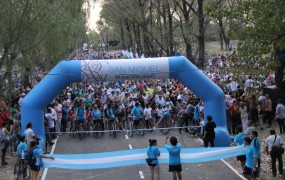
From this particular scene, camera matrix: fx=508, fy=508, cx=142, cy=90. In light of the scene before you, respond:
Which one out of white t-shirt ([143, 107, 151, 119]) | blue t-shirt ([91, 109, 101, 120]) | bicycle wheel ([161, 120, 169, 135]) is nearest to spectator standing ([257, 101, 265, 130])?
bicycle wheel ([161, 120, 169, 135])

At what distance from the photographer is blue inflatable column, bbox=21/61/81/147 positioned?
61.0ft

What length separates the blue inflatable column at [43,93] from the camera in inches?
732

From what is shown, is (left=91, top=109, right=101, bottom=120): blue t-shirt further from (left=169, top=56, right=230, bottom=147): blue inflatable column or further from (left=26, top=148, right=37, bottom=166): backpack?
(left=26, top=148, right=37, bottom=166): backpack

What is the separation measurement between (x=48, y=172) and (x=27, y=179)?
4.90 feet

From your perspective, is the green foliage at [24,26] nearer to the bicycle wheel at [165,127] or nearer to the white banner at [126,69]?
the white banner at [126,69]

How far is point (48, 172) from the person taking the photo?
16125 mm

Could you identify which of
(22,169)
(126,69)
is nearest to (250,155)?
(22,169)

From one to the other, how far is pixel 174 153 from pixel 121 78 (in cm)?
645

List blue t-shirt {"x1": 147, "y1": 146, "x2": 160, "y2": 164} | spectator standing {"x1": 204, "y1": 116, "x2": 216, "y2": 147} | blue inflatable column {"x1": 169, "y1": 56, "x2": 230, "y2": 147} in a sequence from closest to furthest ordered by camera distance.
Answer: blue t-shirt {"x1": 147, "y1": 146, "x2": 160, "y2": 164}, spectator standing {"x1": 204, "y1": 116, "x2": 216, "y2": 147}, blue inflatable column {"x1": 169, "y1": 56, "x2": 230, "y2": 147}

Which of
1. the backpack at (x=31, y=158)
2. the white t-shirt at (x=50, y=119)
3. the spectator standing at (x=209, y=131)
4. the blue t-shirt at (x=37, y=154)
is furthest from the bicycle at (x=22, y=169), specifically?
the spectator standing at (x=209, y=131)

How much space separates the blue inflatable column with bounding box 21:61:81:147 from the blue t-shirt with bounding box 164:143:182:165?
21.6 ft

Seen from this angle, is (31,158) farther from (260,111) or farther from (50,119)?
(260,111)

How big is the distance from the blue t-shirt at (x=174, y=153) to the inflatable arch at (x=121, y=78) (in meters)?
5.26

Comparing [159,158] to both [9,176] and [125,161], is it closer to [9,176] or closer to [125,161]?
[125,161]
